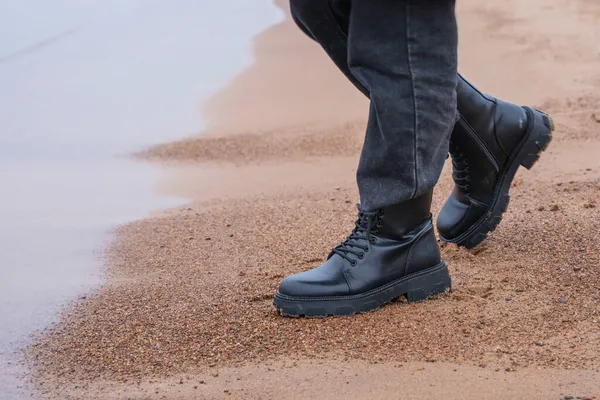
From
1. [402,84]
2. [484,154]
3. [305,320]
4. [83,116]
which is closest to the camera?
[402,84]

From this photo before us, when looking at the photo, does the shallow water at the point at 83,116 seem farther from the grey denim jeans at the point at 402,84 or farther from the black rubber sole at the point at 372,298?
the grey denim jeans at the point at 402,84

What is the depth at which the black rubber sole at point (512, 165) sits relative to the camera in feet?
9.14

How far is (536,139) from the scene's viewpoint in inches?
110

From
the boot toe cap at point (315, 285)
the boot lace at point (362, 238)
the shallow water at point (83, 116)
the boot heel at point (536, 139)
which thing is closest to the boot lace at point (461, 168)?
the boot heel at point (536, 139)

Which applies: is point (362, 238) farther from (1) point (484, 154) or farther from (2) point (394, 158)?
(1) point (484, 154)

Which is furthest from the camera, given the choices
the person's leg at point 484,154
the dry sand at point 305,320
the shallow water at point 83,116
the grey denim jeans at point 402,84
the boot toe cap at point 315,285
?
the shallow water at point 83,116

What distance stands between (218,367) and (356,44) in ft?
2.76

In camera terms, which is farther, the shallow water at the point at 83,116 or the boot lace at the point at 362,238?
the shallow water at the point at 83,116

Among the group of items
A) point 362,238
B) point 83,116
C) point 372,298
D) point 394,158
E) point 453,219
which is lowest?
point 83,116

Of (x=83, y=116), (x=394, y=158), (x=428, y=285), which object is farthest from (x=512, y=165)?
(x=83, y=116)

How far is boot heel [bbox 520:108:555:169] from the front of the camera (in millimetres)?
2785

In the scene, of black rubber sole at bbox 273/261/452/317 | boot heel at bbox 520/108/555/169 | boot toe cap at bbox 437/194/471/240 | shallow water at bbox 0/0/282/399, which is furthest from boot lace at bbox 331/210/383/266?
shallow water at bbox 0/0/282/399

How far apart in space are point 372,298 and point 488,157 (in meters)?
0.68

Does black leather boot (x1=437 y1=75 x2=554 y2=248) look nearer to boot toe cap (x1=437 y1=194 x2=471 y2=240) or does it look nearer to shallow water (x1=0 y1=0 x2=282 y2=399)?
boot toe cap (x1=437 y1=194 x2=471 y2=240)
